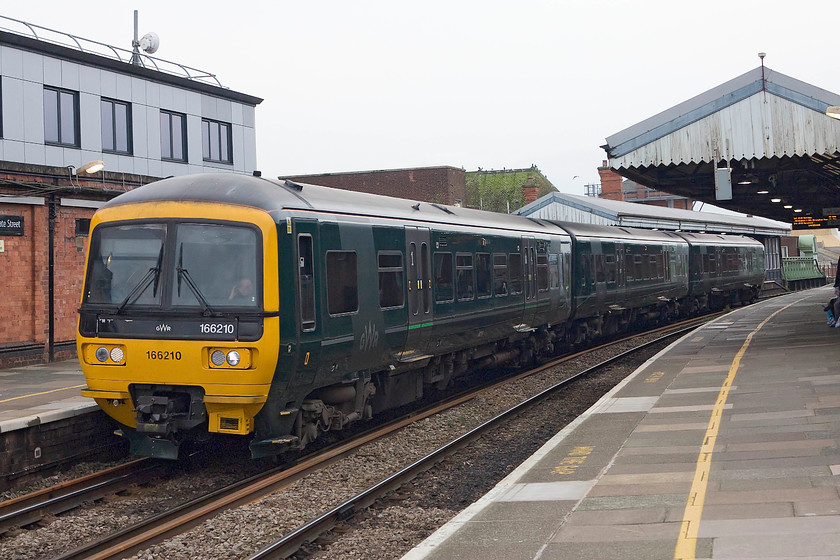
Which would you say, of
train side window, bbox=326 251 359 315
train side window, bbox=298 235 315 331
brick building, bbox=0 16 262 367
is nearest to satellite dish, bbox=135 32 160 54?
brick building, bbox=0 16 262 367

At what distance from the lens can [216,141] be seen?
1093 inches

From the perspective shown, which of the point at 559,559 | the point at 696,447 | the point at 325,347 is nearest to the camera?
the point at 559,559

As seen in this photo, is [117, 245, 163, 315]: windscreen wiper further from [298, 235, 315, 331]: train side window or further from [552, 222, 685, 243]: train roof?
[552, 222, 685, 243]: train roof

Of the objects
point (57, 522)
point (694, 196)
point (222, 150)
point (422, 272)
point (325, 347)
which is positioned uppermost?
point (222, 150)

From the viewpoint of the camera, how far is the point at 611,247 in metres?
24.0

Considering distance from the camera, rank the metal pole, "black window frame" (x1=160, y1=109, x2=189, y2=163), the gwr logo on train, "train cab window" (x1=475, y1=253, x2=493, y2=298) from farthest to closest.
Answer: "black window frame" (x1=160, y1=109, x2=189, y2=163), the metal pole, "train cab window" (x1=475, y1=253, x2=493, y2=298), the gwr logo on train

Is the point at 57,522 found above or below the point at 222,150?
below

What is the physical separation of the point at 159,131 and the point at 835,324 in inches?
685

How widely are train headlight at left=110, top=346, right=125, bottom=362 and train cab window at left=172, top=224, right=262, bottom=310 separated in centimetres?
76

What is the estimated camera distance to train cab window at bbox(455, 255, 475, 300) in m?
14.1

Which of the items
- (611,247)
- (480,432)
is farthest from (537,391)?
(611,247)

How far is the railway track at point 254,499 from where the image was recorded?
24.1 feet

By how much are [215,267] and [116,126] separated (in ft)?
53.1

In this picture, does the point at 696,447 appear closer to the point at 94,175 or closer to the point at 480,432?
the point at 480,432
